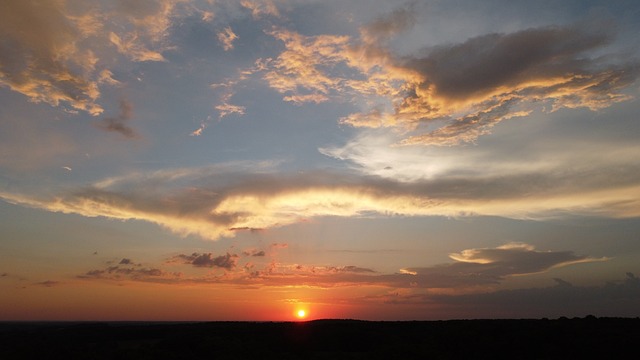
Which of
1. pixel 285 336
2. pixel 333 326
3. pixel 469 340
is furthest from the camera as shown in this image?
pixel 333 326

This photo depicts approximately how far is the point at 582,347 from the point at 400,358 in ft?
131

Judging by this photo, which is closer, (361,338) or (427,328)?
(361,338)

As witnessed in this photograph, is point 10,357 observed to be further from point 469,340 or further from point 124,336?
point 469,340

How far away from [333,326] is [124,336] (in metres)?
88.6

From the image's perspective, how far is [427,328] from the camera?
138m

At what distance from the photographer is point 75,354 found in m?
108

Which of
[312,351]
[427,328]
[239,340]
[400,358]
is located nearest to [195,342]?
[239,340]

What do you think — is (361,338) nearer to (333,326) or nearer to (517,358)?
(333,326)

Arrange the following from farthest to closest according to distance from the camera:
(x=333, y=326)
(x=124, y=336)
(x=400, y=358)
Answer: (x=124, y=336) < (x=333, y=326) < (x=400, y=358)

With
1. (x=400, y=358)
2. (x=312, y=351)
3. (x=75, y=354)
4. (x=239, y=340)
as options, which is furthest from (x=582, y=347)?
(x=75, y=354)

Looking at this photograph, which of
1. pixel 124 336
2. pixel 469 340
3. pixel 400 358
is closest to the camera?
pixel 400 358

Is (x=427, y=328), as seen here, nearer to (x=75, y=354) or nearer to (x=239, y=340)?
(x=239, y=340)

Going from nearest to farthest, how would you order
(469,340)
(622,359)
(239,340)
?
(622,359) → (469,340) → (239,340)

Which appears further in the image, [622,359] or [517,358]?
[517,358]
